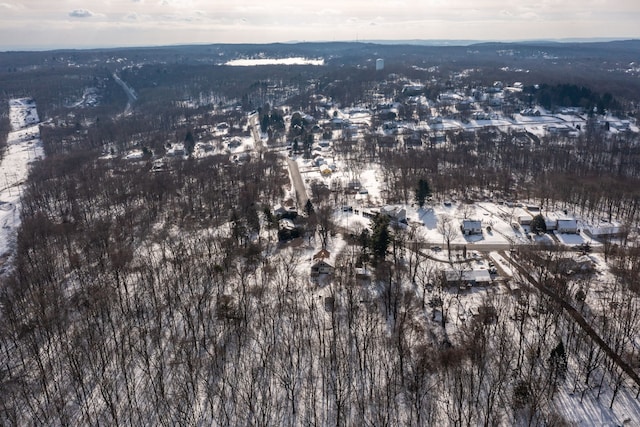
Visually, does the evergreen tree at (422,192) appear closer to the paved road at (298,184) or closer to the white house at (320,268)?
the paved road at (298,184)

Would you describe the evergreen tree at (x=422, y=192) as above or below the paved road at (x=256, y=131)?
below

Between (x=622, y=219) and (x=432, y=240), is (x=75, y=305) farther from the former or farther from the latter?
(x=622, y=219)

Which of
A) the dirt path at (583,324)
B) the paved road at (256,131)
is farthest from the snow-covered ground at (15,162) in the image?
the dirt path at (583,324)

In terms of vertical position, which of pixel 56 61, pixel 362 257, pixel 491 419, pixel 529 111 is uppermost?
pixel 56 61

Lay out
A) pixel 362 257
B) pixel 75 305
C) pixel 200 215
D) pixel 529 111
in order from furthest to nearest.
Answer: pixel 529 111
pixel 200 215
pixel 362 257
pixel 75 305

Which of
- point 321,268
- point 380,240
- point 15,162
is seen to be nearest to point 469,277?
point 380,240

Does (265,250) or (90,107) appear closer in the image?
(265,250)

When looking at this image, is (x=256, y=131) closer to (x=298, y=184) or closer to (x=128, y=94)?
(x=298, y=184)

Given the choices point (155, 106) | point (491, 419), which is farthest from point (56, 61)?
point (491, 419)
